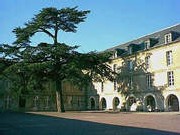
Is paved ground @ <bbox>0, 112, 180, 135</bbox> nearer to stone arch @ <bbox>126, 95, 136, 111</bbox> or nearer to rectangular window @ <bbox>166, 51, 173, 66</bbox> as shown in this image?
rectangular window @ <bbox>166, 51, 173, 66</bbox>

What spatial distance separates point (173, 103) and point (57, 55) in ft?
51.3

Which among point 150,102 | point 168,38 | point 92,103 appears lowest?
point 92,103

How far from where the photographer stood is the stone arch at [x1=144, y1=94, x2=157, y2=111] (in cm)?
4339

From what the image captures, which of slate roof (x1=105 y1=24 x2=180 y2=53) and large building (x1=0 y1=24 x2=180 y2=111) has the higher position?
slate roof (x1=105 y1=24 x2=180 y2=53)

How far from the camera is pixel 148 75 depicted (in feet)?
144

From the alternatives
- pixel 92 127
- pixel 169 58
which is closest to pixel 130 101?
pixel 169 58

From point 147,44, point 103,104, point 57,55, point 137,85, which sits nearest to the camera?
point 57,55

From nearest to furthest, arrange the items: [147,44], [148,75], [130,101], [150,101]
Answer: [148,75] < [147,44] < [150,101] < [130,101]

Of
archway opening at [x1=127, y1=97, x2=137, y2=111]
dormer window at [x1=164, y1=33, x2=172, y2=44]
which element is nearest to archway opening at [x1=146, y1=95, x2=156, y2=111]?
archway opening at [x1=127, y1=97, x2=137, y2=111]

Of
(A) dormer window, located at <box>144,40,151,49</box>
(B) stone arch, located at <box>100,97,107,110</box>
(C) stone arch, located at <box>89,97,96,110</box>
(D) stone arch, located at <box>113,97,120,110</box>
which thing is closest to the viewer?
(A) dormer window, located at <box>144,40,151,49</box>

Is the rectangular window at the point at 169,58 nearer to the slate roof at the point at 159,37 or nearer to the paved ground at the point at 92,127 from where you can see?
the slate roof at the point at 159,37

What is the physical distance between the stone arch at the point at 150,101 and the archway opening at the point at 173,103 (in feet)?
6.17

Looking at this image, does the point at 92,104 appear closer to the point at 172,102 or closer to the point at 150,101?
the point at 150,101

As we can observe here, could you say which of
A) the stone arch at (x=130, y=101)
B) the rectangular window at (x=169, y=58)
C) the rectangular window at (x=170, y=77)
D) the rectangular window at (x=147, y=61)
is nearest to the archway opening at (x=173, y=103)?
the rectangular window at (x=170, y=77)
